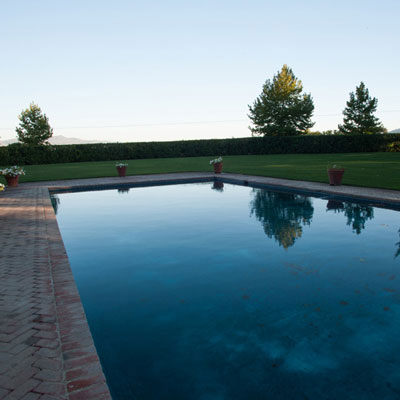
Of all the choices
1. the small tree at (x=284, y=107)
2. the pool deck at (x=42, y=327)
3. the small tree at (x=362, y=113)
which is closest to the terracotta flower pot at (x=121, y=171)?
the pool deck at (x=42, y=327)

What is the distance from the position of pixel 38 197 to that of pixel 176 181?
23.4 feet

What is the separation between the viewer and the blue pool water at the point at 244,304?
2.88 m

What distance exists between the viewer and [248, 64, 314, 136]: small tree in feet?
156

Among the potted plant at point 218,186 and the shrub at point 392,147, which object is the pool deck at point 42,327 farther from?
the shrub at point 392,147

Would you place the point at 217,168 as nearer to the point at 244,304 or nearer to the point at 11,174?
the point at 11,174

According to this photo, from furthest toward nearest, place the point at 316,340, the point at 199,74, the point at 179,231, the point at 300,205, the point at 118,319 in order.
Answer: the point at 199,74 → the point at 300,205 → the point at 179,231 → the point at 118,319 → the point at 316,340

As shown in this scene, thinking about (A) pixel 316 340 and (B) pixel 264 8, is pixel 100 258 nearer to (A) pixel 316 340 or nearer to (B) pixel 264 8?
(A) pixel 316 340

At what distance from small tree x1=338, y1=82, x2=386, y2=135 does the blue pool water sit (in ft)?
159

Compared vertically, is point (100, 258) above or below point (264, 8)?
below

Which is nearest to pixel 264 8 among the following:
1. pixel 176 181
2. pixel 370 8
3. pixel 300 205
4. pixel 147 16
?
pixel 370 8

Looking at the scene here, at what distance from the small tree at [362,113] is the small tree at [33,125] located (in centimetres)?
5246

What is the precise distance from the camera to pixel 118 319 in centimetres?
401

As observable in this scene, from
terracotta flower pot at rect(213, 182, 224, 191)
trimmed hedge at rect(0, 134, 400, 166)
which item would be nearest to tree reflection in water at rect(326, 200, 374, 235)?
terracotta flower pot at rect(213, 182, 224, 191)

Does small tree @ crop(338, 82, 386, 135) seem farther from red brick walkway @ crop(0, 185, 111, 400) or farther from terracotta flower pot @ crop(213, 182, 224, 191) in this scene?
red brick walkway @ crop(0, 185, 111, 400)
